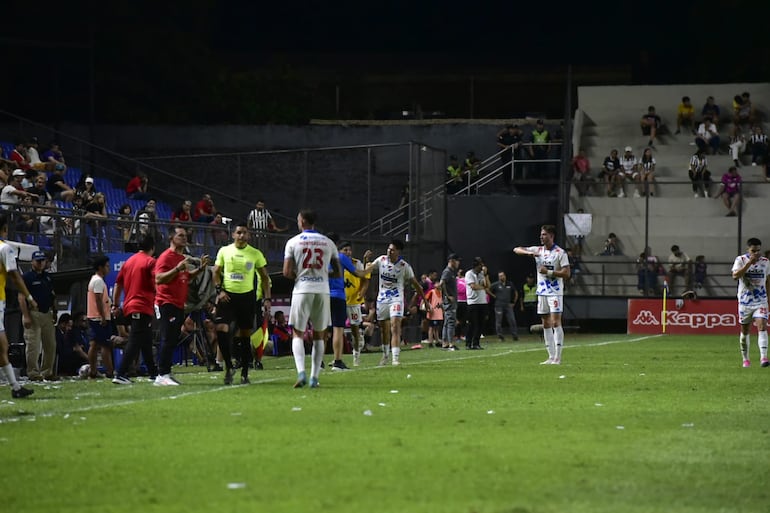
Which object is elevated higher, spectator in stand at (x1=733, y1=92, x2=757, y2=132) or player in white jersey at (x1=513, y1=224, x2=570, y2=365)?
spectator in stand at (x1=733, y1=92, x2=757, y2=132)

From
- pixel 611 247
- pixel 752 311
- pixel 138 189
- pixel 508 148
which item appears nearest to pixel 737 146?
pixel 611 247

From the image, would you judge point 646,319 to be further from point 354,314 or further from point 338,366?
point 338,366

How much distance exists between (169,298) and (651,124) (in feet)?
124

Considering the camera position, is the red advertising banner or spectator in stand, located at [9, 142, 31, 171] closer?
spectator in stand, located at [9, 142, 31, 171]

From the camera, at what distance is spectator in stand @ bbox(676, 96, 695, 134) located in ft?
176

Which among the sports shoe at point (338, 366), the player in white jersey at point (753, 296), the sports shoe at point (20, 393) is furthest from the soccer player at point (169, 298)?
the player in white jersey at point (753, 296)

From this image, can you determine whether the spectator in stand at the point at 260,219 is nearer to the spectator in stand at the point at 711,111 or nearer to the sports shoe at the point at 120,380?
the sports shoe at the point at 120,380

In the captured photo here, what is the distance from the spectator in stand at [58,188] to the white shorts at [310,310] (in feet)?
53.3

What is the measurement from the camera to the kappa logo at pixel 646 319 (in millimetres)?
44438

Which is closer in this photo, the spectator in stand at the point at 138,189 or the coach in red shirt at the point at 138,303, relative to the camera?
the coach in red shirt at the point at 138,303

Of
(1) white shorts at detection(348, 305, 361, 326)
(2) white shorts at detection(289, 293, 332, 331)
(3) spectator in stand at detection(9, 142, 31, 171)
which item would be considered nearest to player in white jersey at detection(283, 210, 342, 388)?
(2) white shorts at detection(289, 293, 332, 331)

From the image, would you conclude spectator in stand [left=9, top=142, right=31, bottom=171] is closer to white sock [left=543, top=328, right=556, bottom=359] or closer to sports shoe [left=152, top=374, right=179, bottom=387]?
white sock [left=543, top=328, right=556, bottom=359]

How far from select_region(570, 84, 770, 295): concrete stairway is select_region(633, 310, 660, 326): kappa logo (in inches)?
42.2

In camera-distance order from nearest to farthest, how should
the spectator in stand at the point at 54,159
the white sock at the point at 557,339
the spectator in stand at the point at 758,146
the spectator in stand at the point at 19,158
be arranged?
the white sock at the point at 557,339 < the spectator in stand at the point at 19,158 < the spectator in stand at the point at 54,159 < the spectator in stand at the point at 758,146
